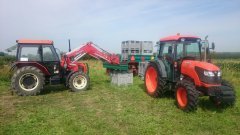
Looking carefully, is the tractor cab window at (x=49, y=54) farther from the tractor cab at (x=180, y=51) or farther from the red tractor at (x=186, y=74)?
the tractor cab at (x=180, y=51)

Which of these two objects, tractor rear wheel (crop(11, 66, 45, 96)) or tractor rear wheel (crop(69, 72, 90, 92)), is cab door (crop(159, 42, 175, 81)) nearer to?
tractor rear wheel (crop(69, 72, 90, 92))

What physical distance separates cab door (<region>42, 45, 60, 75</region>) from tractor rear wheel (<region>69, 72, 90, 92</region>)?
2.30ft

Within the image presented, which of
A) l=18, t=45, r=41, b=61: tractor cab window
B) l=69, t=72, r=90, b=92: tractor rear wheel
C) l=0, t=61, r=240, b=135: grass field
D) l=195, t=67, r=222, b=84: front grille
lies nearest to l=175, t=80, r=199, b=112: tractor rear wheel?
l=0, t=61, r=240, b=135: grass field

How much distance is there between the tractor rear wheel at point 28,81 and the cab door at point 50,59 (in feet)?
1.79

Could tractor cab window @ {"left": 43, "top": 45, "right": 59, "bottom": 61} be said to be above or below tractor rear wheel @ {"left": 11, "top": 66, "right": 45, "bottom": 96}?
above

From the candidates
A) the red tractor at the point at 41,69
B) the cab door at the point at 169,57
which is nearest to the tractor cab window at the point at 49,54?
the red tractor at the point at 41,69

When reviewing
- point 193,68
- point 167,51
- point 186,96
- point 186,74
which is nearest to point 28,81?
point 167,51

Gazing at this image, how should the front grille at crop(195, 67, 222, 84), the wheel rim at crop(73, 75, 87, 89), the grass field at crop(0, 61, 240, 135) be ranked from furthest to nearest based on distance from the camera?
the wheel rim at crop(73, 75, 87, 89) → the front grille at crop(195, 67, 222, 84) → the grass field at crop(0, 61, 240, 135)

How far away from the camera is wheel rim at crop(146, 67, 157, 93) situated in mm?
10067

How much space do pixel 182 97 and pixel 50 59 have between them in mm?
5572

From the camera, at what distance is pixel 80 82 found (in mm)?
11117

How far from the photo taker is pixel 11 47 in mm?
10438

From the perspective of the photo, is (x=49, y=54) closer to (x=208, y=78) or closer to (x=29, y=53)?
(x=29, y=53)

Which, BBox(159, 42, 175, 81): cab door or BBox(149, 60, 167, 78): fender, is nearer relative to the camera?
BBox(159, 42, 175, 81): cab door
